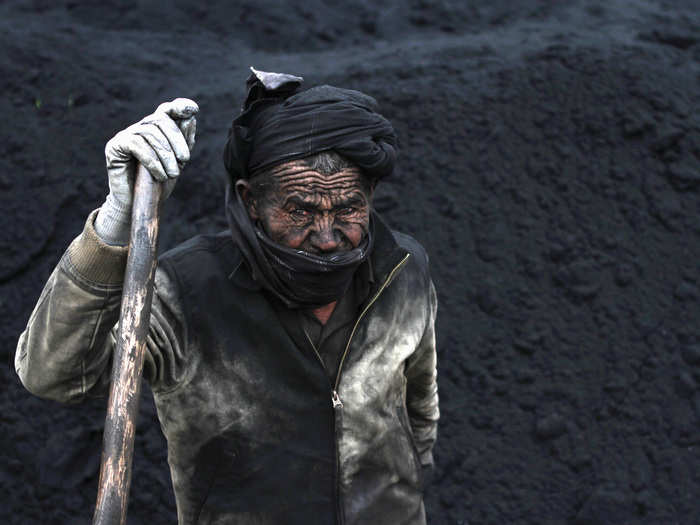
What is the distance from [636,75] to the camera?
5.86 metres

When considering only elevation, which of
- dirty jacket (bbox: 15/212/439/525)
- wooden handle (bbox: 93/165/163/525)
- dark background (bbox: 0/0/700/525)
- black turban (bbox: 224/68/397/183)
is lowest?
dark background (bbox: 0/0/700/525)

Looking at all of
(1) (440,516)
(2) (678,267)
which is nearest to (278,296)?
(1) (440,516)

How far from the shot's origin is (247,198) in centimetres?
261

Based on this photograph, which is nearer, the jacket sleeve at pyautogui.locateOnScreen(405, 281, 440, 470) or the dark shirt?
the dark shirt

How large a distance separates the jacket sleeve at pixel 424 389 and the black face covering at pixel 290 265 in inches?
19.8

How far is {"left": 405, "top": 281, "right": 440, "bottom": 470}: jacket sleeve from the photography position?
300 centimetres

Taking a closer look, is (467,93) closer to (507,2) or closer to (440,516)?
(507,2)

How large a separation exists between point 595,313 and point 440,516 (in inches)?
57.4

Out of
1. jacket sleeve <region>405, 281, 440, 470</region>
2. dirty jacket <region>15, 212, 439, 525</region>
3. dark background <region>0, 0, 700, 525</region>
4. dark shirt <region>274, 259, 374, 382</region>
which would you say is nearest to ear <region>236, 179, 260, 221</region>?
dirty jacket <region>15, 212, 439, 525</region>

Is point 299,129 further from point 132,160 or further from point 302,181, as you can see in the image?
point 132,160

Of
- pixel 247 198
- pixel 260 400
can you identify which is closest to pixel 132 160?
pixel 247 198

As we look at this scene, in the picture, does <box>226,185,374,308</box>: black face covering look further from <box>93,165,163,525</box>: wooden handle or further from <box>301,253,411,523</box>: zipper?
<box>93,165,163,525</box>: wooden handle

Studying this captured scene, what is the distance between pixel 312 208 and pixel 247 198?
0.22m

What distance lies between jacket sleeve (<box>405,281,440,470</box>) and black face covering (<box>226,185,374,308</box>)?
0.50 m
